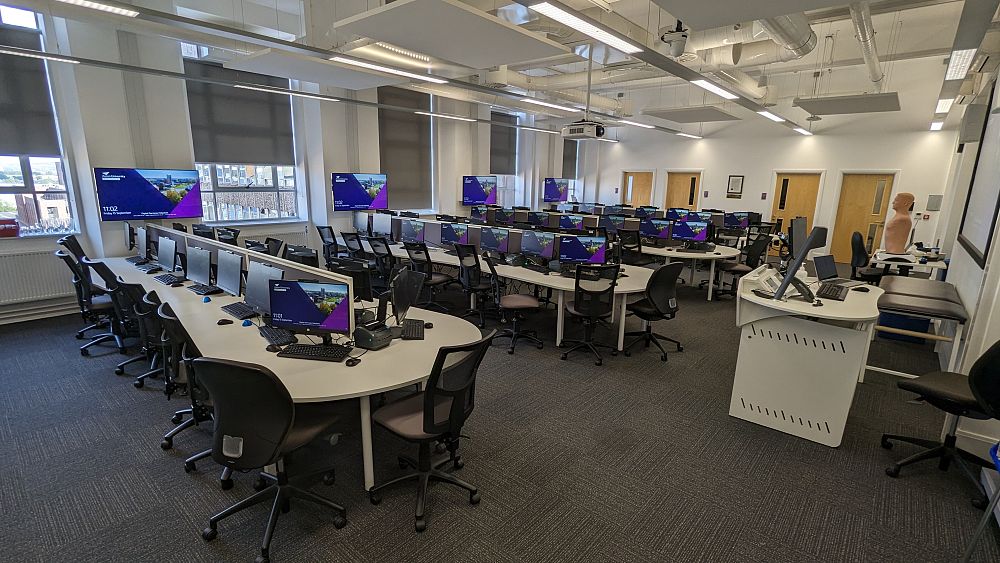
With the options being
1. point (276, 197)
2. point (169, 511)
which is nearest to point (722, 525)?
point (169, 511)

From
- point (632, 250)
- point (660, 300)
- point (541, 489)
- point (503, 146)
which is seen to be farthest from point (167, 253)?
point (503, 146)

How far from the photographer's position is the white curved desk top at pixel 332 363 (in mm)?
2270

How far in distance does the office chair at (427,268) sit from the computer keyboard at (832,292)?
155 inches

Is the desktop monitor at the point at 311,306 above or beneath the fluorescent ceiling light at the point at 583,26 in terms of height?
beneath

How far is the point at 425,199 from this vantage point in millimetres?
10594

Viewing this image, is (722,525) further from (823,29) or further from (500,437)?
(823,29)

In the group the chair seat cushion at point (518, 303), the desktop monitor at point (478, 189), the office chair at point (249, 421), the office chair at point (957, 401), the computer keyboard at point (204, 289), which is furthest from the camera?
the desktop monitor at point (478, 189)

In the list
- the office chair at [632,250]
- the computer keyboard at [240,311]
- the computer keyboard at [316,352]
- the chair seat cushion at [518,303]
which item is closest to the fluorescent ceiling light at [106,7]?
the computer keyboard at [240,311]

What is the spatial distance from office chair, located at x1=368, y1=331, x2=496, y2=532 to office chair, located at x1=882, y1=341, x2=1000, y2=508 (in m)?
2.31

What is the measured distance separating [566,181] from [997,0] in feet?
36.5

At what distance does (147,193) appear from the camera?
5969 mm

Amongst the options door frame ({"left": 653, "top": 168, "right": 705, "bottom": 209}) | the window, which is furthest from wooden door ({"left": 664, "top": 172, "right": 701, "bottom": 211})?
the window

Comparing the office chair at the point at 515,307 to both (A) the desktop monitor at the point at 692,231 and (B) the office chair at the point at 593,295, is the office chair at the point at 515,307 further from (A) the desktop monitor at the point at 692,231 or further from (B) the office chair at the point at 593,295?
(A) the desktop monitor at the point at 692,231

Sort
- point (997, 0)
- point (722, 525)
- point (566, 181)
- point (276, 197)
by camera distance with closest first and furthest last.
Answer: point (722, 525) → point (997, 0) → point (276, 197) → point (566, 181)
